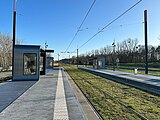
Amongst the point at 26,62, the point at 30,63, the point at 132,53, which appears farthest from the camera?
the point at 132,53

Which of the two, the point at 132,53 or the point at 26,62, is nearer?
the point at 26,62

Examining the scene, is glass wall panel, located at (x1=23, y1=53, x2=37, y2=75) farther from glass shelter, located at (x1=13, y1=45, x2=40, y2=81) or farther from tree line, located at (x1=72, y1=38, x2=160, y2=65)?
tree line, located at (x1=72, y1=38, x2=160, y2=65)

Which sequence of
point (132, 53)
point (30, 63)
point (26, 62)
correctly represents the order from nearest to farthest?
point (26, 62) → point (30, 63) → point (132, 53)

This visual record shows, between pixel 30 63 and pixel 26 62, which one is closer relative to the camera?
pixel 26 62

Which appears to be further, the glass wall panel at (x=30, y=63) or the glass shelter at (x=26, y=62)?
the glass wall panel at (x=30, y=63)

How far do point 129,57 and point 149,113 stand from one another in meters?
82.5

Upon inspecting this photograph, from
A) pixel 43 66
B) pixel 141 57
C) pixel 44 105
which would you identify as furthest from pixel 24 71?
pixel 141 57

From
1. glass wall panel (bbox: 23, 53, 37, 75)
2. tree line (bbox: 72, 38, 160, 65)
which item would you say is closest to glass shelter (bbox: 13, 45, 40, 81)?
glass wall panel (bbox: 23, 53, 37, 75)

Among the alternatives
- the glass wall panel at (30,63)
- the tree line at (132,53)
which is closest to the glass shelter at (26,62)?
the glass wall panel at (30,63)

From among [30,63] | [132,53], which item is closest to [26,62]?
[30,63]

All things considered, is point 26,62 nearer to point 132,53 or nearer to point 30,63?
point 30,63

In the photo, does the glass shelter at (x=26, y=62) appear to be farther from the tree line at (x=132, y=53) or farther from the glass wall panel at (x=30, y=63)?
the tree line at (x=132, y=53)

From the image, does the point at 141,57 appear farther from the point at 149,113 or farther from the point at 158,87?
the point at 149,113

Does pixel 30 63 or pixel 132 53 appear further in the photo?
pixel 132 53
